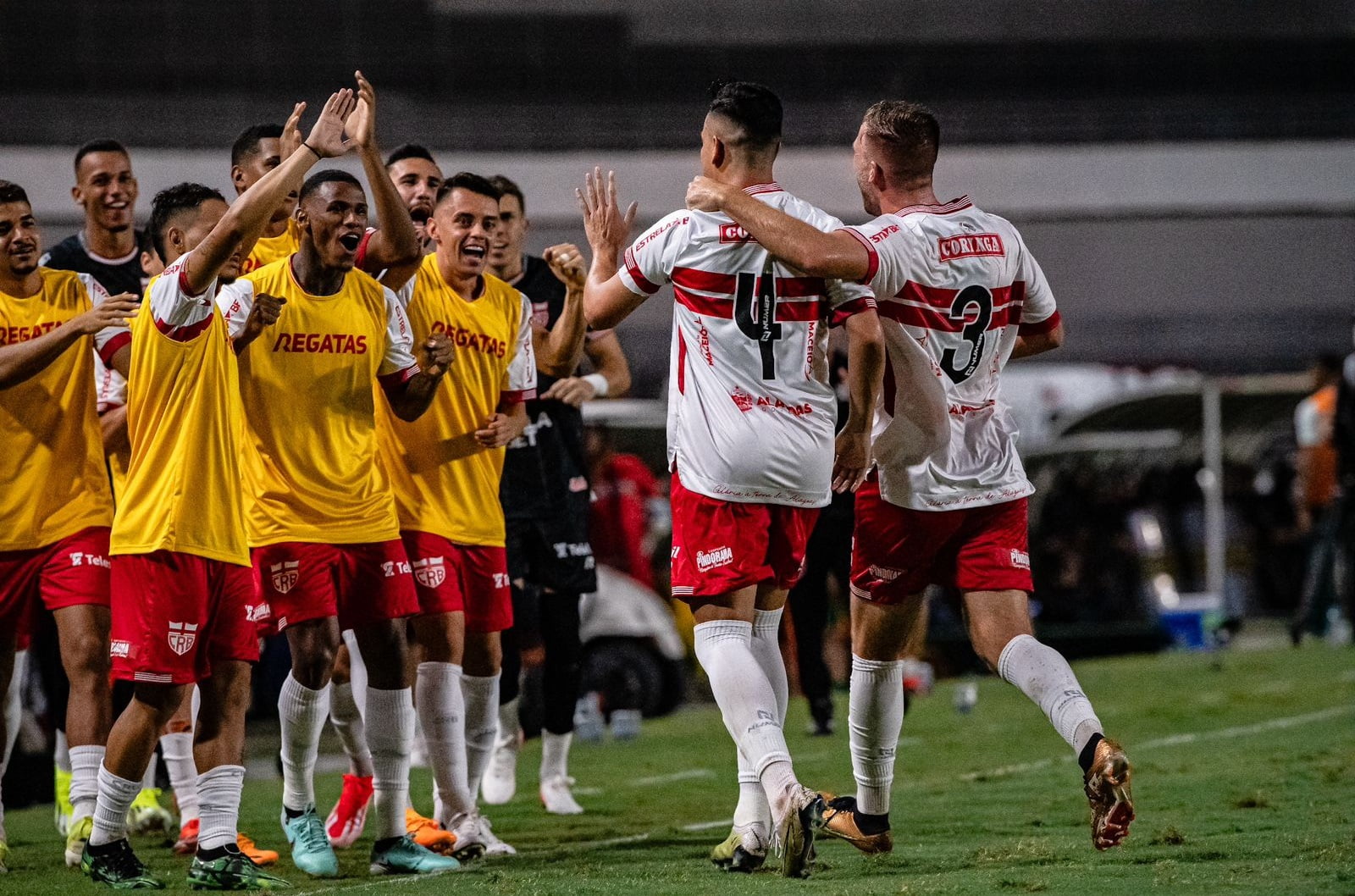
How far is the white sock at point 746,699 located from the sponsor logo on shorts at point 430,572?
126 centimetres

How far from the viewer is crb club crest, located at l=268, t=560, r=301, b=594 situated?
19.0 ft

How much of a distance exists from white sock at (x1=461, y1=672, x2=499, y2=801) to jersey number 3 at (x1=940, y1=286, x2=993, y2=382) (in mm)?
2392

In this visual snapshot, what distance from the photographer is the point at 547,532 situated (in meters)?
7.94

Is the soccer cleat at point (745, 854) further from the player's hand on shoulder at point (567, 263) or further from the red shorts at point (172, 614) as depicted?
the player's hand on shoulder at point (567, 263)

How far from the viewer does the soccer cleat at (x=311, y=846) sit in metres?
5.91

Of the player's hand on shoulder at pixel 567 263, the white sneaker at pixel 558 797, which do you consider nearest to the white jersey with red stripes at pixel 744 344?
the player's hand on shoulder at pixel 567 263

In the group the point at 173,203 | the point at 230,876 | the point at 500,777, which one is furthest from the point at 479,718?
the point at 173,203

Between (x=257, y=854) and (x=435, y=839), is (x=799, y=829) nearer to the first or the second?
(x=435, y=839)

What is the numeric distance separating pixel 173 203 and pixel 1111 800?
142 inches

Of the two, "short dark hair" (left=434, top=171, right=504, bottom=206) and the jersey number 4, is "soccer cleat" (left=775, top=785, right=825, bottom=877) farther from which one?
"short dark hair" (left=434, top=171, right=504, bottom=206)

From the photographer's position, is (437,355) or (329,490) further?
(437,355)

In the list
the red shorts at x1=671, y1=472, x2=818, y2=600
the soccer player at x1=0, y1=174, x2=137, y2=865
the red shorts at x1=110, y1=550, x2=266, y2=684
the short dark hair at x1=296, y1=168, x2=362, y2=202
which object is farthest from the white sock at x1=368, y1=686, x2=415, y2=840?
the short dark hair at x1=296, y1=168, x2=362, y2=202

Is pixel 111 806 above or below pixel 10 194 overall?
below

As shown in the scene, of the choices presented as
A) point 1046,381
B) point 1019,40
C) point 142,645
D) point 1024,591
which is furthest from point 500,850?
point 1019,40
